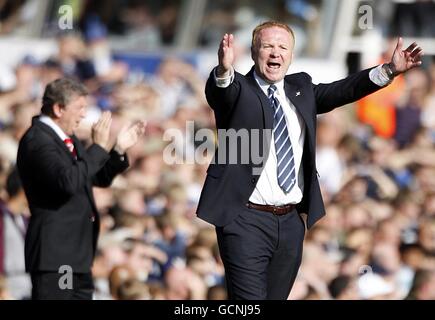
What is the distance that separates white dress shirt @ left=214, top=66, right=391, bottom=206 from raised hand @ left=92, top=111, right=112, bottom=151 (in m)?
1.21

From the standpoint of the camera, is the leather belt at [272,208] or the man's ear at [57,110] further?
the man's ear at [57,110]

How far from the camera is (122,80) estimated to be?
47.1 ft

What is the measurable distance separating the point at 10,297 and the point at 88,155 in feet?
5.49

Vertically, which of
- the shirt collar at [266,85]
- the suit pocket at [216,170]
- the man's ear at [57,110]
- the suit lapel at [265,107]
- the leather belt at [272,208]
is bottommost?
the leather belt at [272,208]

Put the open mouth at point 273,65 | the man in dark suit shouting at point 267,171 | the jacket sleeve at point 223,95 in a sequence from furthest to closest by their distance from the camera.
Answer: the open mouth at point 273,65 → the man in dark suit shouting at point 267,171 → the jacket sleeve at point 223,95

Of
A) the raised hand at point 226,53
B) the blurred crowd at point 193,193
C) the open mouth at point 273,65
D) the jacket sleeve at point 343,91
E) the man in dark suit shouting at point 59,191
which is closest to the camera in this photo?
the raised hand at point 226,53

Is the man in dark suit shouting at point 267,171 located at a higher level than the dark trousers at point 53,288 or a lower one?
higher

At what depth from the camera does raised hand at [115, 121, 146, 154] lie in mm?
7773

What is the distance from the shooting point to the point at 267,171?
21.4 ft

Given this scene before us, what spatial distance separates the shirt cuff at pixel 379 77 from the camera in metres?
6.64

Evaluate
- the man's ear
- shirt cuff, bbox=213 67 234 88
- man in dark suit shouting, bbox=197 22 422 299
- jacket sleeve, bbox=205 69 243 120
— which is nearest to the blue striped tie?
man in dark suit shouting, bbox=197 22 422 299

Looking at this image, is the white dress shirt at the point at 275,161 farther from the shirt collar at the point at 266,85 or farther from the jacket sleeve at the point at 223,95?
the jacket sleeve at the point at 223,95

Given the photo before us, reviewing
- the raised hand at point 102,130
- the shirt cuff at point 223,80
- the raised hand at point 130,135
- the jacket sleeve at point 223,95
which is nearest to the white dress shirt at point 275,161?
the jacket sleeve at point 223,95

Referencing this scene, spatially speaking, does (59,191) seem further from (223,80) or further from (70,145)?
(223,80)
